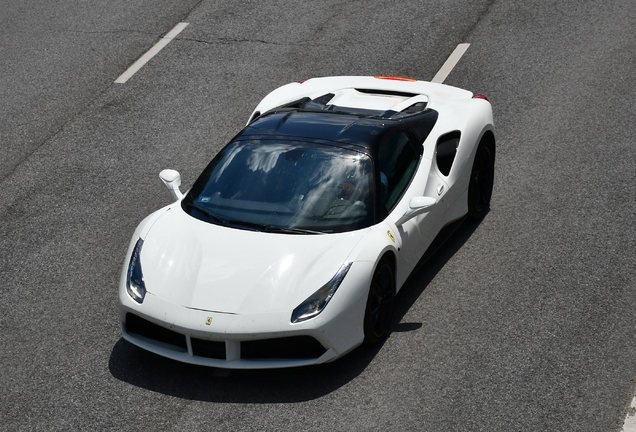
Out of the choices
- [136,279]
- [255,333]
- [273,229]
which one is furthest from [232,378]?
[273,229]

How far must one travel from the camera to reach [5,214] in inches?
352

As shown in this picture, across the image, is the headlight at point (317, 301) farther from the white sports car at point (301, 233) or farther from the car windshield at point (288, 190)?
the car windshield at point (288, 190)

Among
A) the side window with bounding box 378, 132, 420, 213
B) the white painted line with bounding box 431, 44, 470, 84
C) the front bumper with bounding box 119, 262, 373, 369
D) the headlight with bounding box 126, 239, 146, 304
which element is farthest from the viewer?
the white painted line with bounding box 431, 44, 470, 84

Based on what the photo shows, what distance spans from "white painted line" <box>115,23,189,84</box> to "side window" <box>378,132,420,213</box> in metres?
5.08

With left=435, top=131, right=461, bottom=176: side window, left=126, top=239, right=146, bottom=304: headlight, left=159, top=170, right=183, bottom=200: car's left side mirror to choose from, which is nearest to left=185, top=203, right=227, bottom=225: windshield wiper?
left=159, top=170, right=183, bottom=200: car's left side mirror

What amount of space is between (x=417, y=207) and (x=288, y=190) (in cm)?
94

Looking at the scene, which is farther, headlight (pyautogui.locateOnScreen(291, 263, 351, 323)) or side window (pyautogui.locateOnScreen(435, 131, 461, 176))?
side window (pyautogui.locateOnScreen(435, 131, 461, 176))

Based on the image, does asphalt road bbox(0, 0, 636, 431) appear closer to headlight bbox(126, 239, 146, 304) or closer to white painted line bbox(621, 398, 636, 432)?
white painted line bbox(621, 398, 636, 432)

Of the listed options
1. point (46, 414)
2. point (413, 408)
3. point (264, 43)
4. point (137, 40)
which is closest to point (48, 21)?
point (137, 40)

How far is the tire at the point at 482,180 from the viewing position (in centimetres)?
842

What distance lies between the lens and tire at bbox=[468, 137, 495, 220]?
842 cm

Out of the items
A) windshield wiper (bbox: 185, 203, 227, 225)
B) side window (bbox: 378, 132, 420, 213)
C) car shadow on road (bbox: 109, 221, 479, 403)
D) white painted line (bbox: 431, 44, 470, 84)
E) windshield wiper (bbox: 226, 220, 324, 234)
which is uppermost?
side window (bbox: 378, 132, 420, 213)

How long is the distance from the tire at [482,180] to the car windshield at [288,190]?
1544 mm

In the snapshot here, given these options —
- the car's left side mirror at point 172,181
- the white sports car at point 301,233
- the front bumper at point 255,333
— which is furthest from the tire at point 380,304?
the car's left side mirror at point 172,181
